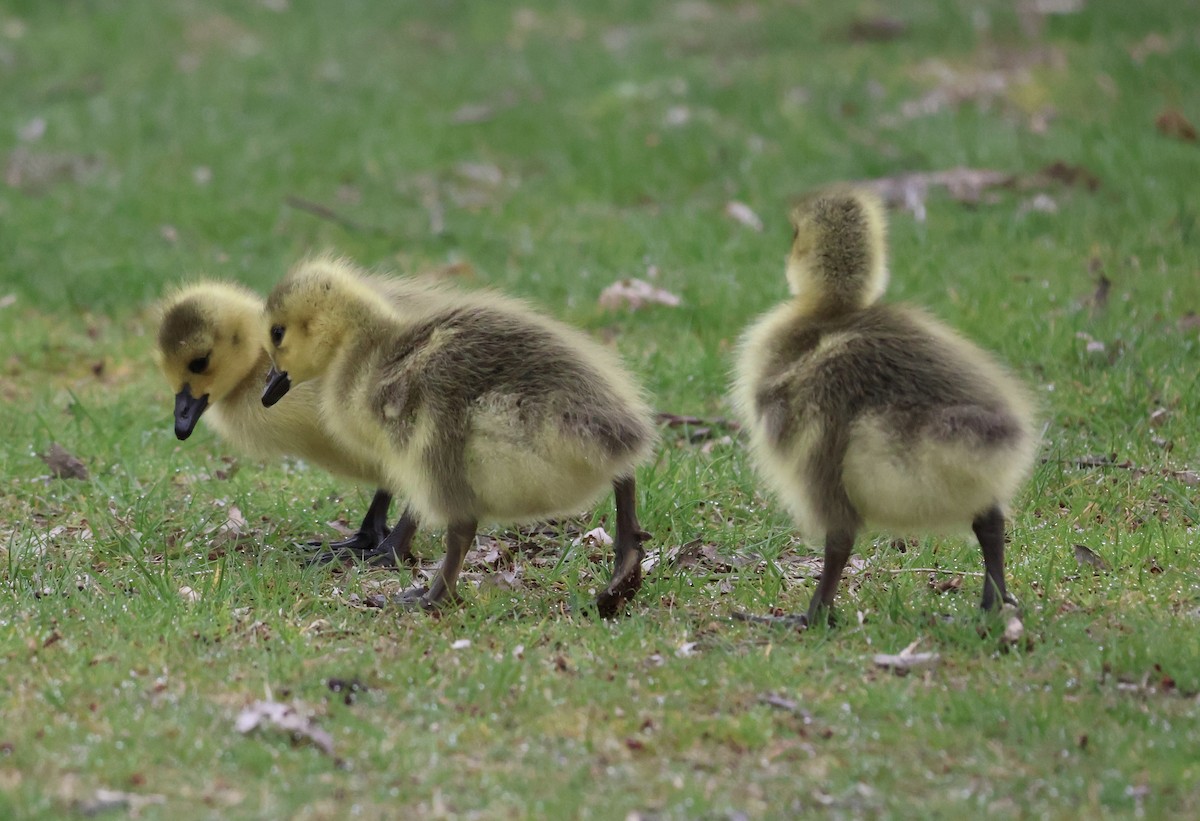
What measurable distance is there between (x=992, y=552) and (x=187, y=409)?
2.86 meters

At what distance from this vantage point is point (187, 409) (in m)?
5.69

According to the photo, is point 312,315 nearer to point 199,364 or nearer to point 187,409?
point 199,364

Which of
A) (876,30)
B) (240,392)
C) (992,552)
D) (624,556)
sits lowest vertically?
(624,556)

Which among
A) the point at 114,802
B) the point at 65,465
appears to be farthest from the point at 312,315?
Answer: the point at 114,802

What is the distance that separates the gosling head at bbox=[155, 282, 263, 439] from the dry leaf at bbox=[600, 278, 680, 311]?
2.48 metres

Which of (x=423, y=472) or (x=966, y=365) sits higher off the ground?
(x=966, y=365)

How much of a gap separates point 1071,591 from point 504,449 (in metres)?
1.82

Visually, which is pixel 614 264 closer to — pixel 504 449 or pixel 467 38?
pixel 504 449

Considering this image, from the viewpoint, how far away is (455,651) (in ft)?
14.8

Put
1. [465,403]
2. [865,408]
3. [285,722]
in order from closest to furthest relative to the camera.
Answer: [285,722]
[865,408]
[465,403]

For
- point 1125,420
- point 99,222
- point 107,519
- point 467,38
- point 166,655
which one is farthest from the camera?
point 467,38

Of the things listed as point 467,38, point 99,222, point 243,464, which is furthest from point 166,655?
point 467,38

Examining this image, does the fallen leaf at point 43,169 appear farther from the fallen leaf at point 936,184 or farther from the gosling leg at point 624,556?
the gosling leg at point 624,556

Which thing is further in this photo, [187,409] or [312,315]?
[187,409]
